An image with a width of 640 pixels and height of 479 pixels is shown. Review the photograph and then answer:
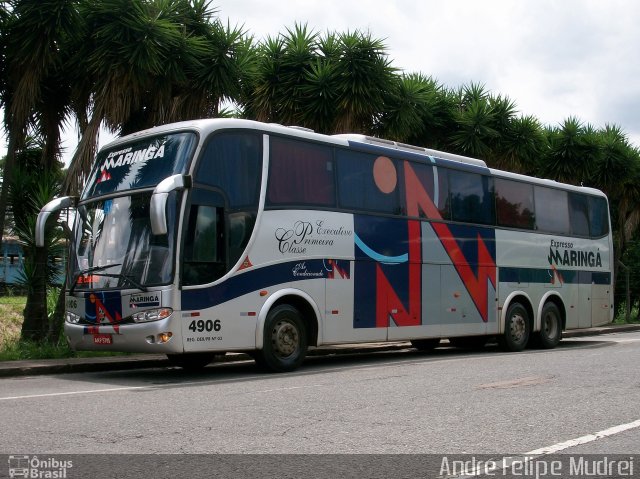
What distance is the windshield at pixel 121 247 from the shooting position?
1018 centimetres

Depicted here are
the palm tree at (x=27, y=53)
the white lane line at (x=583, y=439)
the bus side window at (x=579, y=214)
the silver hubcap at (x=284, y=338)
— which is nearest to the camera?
the white lane line at (x=583, y=439)

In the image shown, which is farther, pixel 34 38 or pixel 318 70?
pixel 318 70

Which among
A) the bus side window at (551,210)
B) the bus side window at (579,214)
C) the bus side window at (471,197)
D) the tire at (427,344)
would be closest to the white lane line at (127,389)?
the bus side window at (471,197)

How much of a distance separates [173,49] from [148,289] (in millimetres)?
7426

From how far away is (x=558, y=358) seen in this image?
43.7 ft

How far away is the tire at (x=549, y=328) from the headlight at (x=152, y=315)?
9.88 metres

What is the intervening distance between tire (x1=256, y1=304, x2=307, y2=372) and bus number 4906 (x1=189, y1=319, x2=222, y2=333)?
0.86m

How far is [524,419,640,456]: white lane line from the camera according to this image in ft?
18.8

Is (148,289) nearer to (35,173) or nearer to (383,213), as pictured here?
(383,213)

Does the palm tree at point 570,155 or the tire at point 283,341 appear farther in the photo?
the palm tree at point 570,155

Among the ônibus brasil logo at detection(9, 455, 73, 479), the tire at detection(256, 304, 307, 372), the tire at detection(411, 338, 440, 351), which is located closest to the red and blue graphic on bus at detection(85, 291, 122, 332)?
the tire at detection(256, 304, 307, 372)

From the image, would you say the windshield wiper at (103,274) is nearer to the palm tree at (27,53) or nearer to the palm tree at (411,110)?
the palm tree at (27,53)

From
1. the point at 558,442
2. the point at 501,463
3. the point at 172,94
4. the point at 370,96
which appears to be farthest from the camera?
the point at 370,96

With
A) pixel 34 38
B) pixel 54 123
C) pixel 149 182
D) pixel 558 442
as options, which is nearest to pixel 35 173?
pixel 54 123
